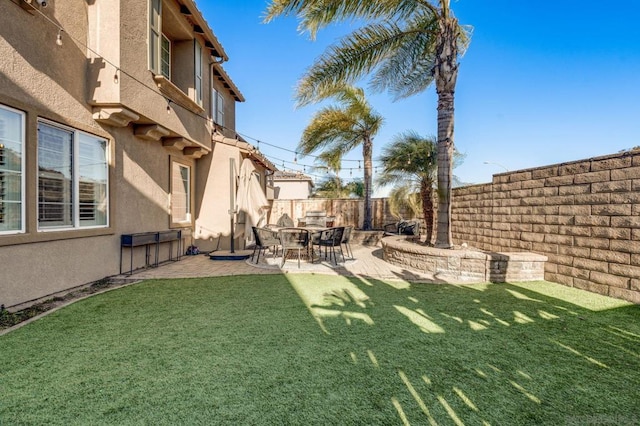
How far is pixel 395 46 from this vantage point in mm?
8594

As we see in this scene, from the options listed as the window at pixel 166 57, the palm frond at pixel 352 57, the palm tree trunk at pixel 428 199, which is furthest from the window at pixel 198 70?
the palm tree trunk at pixel 428 199

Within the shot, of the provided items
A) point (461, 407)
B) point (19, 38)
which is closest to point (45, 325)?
point (19, 38)

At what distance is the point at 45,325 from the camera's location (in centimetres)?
396

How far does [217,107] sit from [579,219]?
11853 mm

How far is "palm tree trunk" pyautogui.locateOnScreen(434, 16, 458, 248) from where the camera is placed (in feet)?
24.3

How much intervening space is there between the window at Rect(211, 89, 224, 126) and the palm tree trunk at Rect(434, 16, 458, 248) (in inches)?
306

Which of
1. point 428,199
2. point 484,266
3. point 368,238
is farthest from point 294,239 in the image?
point 368,238

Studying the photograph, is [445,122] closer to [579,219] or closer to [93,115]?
[579,219]

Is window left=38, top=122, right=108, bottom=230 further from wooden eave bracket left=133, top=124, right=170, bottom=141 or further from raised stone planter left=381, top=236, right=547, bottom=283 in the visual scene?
raised stone planter left=381, top=236, right=547, bottom=283

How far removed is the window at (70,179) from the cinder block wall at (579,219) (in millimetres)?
9864

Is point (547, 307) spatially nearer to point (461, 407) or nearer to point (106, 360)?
point (461, 407)

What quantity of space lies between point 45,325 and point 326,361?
387 centimetres

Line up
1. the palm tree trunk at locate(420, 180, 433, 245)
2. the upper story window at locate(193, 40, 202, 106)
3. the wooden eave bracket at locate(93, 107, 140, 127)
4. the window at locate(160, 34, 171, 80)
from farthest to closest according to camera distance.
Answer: the palm tree trunk at locate(420, 180, 433, 245) < the upper story window at locate(193, 40, 202, 106) < the window at locate(160, 34, 171, 80) < the wooden eave bracket at locate(93, 107, 140, 127)

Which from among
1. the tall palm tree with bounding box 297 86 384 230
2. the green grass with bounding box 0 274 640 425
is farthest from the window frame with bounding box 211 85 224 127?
the green grass with bounding box 0 274 640 425
